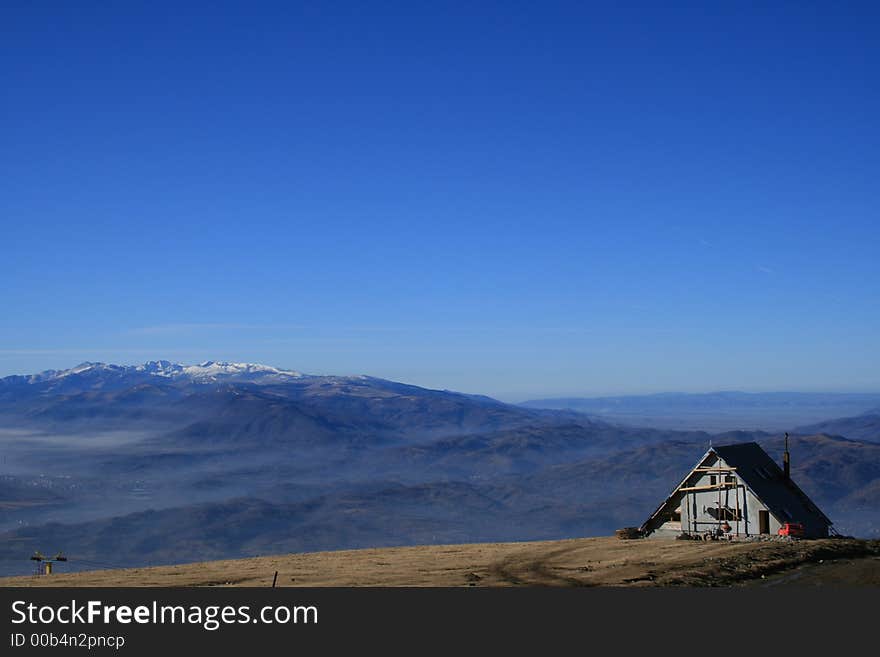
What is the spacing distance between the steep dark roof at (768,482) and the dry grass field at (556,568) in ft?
19.4

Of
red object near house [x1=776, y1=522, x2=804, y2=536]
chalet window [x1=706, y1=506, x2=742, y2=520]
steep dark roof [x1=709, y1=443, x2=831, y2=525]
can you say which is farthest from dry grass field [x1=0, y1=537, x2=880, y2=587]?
steep dark roof [x1=709, y1=443, x2=831, y2=525]

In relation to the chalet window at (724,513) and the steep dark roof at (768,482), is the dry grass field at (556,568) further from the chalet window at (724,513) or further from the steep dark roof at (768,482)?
the steep dark roof at (768,482)

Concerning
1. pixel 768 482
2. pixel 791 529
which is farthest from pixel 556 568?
pixel 768 482

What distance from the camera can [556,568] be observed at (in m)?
40.6

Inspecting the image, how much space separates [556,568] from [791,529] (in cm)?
2055

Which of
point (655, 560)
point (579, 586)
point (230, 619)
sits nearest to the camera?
point (230, 619)

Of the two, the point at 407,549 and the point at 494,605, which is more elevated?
the point at 494,605

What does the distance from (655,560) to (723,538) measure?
14.1 metres

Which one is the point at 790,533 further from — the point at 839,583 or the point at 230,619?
the point at 230,619

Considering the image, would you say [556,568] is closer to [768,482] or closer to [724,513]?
[724,513]

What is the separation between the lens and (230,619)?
2236cm

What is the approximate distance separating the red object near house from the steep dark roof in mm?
826

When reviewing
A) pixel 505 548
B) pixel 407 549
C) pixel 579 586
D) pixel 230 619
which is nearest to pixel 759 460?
pixel 505 548

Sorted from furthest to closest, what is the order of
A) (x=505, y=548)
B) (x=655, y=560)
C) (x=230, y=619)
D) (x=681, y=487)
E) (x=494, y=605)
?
(x=681, y=487), (x=505, y=548), (x=655, y=560), (x=494, y=605), (x=230, y=619)
